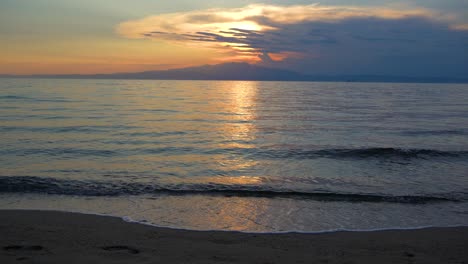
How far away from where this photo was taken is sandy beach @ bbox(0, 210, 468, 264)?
7.04 metres

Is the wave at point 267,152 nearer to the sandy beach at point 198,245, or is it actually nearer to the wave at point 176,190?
the wave at point 176,190

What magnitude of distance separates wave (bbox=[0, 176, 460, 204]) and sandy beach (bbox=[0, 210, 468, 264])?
2872 millimetres

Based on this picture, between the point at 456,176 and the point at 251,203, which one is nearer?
the point at 251,203

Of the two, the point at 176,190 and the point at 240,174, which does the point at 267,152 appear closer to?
the point at 240,174

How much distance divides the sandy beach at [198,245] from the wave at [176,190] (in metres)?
2.87

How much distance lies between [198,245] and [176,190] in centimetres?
502

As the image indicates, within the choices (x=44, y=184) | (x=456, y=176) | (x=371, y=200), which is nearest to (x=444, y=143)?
(x=456, y=176)

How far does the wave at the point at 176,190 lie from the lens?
1209 cm

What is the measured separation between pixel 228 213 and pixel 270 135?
15733 mm

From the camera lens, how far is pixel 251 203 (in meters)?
11.4

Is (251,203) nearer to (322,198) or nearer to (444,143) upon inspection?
(322,198)

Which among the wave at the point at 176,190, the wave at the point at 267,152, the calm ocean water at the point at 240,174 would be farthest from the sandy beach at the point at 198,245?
the wave at the point at 267,152

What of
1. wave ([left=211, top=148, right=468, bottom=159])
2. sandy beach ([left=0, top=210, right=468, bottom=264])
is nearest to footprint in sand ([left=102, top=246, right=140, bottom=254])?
sandy beach ([left=0, top=210, right=468, bottom=264])

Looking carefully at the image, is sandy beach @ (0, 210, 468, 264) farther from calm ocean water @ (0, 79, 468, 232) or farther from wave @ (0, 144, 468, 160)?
wave @ (0, 144, 468, 160)
